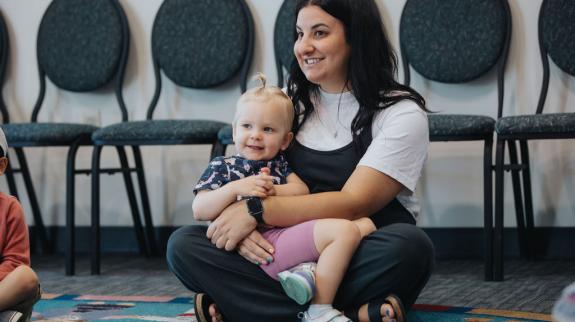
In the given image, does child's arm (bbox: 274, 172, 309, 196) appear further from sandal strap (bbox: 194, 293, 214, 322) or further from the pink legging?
sandal strap (bbox: 194, 293, 214, 322)

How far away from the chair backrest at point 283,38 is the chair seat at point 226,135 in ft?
1.33

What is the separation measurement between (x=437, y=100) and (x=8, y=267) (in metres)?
1.82

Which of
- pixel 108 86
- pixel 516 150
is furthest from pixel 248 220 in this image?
pixel 108 86

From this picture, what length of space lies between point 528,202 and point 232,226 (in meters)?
1.46

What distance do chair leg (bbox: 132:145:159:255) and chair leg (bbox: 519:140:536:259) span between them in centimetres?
141

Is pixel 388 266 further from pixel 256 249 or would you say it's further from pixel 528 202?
pixel 528 202

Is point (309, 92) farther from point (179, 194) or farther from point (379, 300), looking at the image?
point (179, 194)

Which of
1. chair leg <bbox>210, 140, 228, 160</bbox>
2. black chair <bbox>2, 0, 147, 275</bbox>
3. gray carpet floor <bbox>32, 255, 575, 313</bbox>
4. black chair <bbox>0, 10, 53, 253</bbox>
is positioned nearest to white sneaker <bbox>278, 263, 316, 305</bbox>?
gray carpet floor <bbox>32, 255, 575, 313</bbox>

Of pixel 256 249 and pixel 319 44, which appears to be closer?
pixel 256 249

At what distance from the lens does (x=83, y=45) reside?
10.5ft

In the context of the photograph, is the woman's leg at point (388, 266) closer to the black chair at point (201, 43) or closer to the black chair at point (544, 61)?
the black chair at point (544, 61)

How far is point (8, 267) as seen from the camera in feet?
5.17

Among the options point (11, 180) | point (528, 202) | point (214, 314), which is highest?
point (214, 314)

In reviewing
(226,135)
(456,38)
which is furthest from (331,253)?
(456,38)
